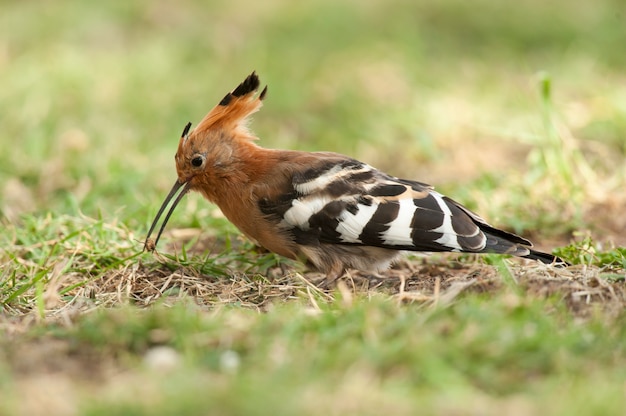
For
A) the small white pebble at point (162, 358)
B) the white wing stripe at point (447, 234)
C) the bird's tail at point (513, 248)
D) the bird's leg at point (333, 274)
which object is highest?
the white wing stripe at point (447, 234)

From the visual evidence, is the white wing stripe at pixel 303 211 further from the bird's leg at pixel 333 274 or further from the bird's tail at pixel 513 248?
the bird's tail at pixel 513 248

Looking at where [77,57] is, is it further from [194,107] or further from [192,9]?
[192,9]

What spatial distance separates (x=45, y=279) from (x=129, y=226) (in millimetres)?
917

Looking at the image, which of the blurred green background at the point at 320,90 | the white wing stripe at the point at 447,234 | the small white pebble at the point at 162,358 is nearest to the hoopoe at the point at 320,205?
the white wing stripe at the point at 447,234

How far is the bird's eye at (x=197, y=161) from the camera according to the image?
14.0ft

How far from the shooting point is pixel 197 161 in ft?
14.1

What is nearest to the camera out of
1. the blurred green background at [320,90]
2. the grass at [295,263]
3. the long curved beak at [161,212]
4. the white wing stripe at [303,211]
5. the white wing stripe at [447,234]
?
the grass at [295,263]

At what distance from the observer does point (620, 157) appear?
19.4 ft

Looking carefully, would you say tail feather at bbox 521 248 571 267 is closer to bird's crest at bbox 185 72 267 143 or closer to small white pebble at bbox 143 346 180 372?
bird's crest at bbox 185 72 267 143

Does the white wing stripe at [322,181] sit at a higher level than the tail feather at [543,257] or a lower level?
higher

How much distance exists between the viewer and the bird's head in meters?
4.28

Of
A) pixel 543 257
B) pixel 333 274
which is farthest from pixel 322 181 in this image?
pixel 543 257

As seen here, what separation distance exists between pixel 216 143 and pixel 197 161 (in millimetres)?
123

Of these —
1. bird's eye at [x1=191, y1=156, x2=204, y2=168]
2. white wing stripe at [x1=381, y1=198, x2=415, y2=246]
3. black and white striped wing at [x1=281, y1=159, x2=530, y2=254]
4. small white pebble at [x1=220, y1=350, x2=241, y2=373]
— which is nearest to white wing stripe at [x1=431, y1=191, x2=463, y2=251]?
black and white striped wing at [x1=281, y1=159, x2=530, y2=254]
